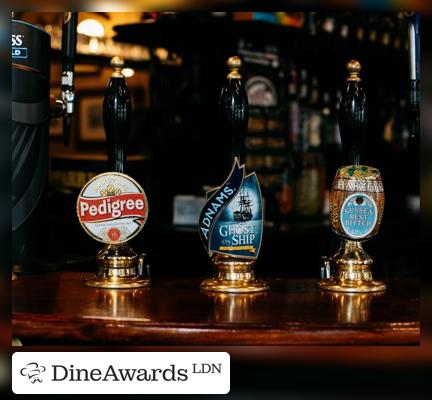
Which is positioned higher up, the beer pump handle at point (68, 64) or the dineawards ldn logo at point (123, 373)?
the beer pump handle at point (68, 64)

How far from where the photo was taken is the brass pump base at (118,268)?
67.9 inches

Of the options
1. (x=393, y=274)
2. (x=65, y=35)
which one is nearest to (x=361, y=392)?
(x=65, y=35)

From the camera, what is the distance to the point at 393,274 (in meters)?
4.75

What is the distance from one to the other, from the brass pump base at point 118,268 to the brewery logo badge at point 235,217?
0.63 ft

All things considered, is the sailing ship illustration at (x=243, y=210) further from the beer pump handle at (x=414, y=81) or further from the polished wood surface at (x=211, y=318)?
the beer pump handle at (x=414, y=81)

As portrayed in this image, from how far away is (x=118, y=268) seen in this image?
173 cm

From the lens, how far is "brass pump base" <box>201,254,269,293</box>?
1659 mm

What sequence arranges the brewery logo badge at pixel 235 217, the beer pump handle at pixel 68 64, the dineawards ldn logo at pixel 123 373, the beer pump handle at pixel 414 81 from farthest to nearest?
1. the beer pump handle at pixel 68 64
2. the beer pump handle at pixel 414 81
3. the brewery logo badge at pixel 235 217
4. the dineawards ldn logo at pixel 123 373

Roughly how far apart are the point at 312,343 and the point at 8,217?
0.58 meters

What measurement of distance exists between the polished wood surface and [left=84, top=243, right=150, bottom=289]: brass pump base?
65mm

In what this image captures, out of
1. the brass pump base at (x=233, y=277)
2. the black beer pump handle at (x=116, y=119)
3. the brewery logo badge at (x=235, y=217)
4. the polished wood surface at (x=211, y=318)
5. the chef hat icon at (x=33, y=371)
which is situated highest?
the black beer pump handle at (x=116, y=119)

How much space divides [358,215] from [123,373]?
65 centimetres

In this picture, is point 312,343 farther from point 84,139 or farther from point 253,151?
point 84,139

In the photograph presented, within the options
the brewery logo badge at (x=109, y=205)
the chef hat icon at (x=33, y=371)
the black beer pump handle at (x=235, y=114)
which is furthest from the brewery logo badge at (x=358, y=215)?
the chef hat icon at (x=33, y=371)
